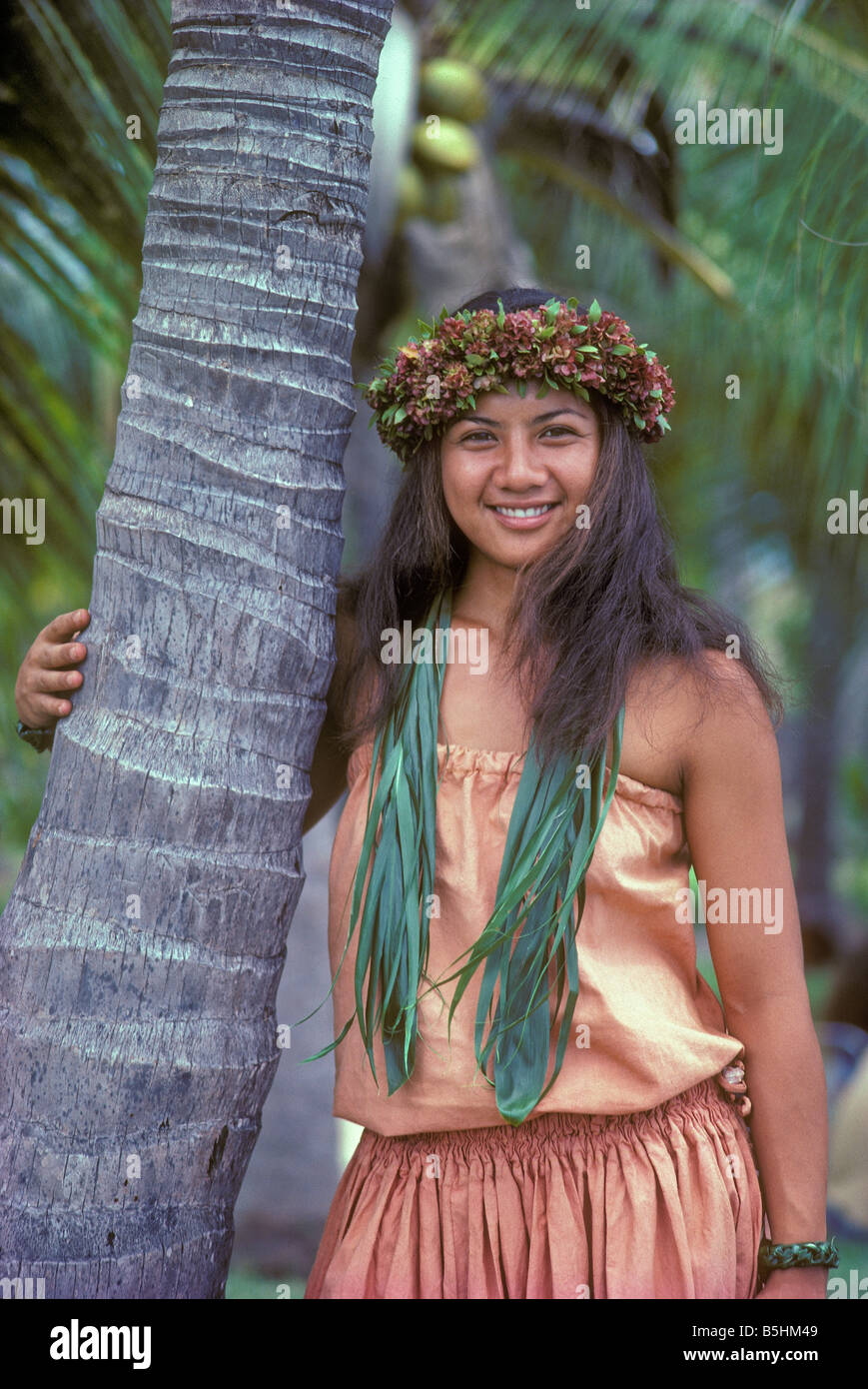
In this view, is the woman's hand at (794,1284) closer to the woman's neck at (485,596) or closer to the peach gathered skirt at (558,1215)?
the peach gathered skirt at (558,1215)

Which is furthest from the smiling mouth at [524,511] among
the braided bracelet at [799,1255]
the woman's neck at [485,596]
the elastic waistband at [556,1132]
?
the braided bracelet at [799,1255]

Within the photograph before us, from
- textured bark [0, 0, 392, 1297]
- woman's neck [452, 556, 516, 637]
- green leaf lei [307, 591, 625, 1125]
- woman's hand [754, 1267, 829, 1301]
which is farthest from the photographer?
woman's neck [452, 556, 516, 637]

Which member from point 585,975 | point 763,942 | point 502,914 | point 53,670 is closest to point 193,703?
point 53,670

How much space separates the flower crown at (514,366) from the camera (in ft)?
7.48

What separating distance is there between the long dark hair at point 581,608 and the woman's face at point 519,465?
36 millimetres

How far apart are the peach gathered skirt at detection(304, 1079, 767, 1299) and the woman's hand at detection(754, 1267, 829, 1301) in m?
0.04

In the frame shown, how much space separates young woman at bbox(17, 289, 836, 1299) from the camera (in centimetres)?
213

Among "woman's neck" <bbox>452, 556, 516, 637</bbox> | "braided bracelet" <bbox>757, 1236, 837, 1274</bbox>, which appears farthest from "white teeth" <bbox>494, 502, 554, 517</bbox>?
"braided bracelet" <bbox>757, 1236, 837, 1274</bbox>

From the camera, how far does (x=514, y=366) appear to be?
227cm

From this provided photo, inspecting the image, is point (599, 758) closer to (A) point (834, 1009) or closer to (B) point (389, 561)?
(B) point (389, 561)

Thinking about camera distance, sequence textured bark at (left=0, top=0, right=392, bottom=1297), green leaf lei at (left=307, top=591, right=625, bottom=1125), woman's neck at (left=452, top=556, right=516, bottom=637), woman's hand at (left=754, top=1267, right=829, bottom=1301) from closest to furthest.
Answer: textured bark at (left=0, top=0, right=392, bottom=1297), green leaf lei at (left=307, top=591, right=625, bottom=1125), woman's hand at (left=754, top=1267, right=829, bottom=1301), woman's neck at (left=452, top=556, right=516, bottom=637)

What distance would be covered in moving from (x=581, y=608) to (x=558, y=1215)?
1.00 metres

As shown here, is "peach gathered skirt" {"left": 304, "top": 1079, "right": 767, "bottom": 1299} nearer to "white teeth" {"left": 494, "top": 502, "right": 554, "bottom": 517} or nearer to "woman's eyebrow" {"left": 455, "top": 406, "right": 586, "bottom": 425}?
"white teeth" {"left": 494, "top": 502, "right": 554, "bottom": 517}

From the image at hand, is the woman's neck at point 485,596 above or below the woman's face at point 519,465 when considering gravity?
below
